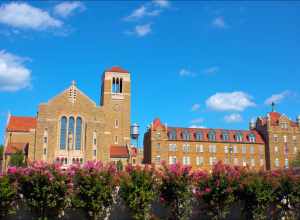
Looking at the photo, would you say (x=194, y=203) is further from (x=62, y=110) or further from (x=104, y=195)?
(x=62, y=110)

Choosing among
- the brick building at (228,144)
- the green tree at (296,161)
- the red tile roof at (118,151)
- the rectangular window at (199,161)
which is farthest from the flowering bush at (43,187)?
the green tree at (296,161)

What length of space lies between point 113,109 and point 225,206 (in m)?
52.3

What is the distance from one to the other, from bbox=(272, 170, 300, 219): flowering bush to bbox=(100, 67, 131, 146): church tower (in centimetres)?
4611

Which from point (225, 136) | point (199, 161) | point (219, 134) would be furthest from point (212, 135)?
point (199, 161)

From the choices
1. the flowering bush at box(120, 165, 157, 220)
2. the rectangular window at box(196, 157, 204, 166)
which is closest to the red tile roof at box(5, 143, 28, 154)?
the rectangular window at box(196, 157, 204, 166)

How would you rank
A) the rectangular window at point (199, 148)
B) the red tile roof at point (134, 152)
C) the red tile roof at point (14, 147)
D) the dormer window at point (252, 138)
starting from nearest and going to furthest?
the red tile roof at point (14, 147), the rectangular window at point (199, 148), the red tile roof at point (134, 152), the dormer window at point (252, 138)

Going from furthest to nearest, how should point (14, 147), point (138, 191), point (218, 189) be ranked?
point (14, 147) < point (218, 189) < point (138, 191)

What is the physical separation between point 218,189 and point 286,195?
17.9 ft

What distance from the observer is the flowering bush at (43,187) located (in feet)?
78.8

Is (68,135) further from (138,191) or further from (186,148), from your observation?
(138,191)

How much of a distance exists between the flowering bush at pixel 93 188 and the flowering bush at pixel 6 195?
3.64m

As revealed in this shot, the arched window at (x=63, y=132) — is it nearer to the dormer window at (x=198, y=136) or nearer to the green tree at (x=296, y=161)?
the dormer window at (x=198, y=136)

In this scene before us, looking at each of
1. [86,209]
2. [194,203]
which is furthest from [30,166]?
[194,203]

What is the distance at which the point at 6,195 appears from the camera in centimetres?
2372
